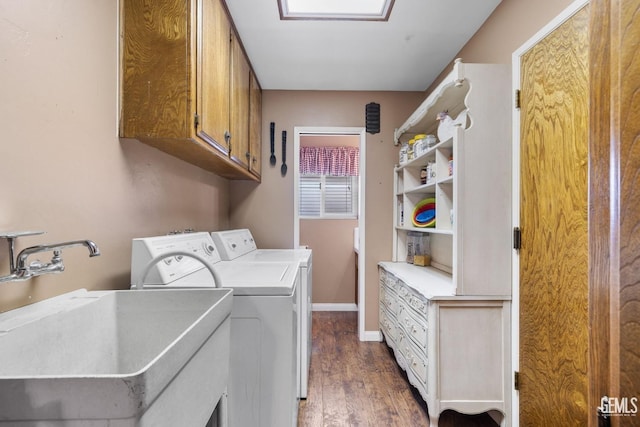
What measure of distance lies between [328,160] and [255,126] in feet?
5.32

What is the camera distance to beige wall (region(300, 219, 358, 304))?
3.84m

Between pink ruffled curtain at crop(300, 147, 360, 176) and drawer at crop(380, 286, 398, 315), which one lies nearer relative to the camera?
drawer at crop(380, 286, 398, 315)

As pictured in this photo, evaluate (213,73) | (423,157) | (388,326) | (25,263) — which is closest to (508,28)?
(423,157)

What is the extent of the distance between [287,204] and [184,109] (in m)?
1.71

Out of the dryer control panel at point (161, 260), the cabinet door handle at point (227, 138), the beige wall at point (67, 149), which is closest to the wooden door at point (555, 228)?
the dryer control panel at point (161, 260)

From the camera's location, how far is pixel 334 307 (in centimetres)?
382

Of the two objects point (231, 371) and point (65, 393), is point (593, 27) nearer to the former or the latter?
point (65, 393)

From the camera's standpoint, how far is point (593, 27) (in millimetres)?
489

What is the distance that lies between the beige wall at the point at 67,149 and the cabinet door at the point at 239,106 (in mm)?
595

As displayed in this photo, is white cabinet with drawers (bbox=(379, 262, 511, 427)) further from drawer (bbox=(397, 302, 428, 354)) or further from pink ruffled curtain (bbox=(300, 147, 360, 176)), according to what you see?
pink ruffled curtain (bbox=(300, 147, 360, 176))

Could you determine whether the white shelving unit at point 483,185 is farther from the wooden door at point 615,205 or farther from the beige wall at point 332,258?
the beige wall at point 332,258

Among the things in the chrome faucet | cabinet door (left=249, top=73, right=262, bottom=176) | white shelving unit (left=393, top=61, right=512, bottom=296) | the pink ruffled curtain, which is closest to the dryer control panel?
the chrome faucet

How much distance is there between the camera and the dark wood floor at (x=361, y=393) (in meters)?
1.73

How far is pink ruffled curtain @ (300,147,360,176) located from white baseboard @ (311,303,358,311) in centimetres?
175
